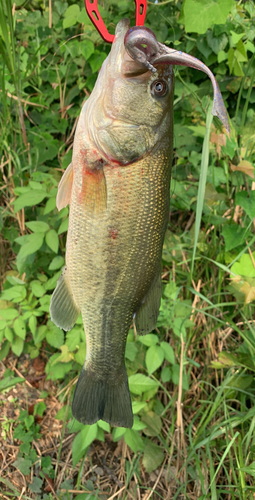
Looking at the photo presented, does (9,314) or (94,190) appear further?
(9,314)

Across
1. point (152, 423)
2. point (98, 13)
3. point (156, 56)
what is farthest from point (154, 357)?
point (98, 13)

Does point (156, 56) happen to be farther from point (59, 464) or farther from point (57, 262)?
point (59, 464)

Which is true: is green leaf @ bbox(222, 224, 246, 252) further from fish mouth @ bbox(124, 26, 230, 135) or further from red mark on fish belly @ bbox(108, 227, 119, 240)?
fish mouth @ bbox(124, 26, 230, 135)

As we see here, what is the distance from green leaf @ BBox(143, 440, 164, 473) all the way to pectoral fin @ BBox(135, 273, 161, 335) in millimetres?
1344

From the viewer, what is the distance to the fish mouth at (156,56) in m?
0.74

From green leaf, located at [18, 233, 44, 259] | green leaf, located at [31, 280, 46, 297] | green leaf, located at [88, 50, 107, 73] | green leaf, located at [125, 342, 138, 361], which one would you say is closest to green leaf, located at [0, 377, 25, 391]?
green leaf, located at [31, 280, 46, 297]

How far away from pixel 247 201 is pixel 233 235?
255 mm

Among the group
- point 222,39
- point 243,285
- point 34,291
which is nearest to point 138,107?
point 243,285

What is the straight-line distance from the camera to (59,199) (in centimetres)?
117

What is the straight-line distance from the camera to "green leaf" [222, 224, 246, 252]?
6.43 ft

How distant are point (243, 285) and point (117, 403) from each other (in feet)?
3.37

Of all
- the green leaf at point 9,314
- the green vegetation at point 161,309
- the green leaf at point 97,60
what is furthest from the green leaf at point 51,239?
the green leaf at point 97,60

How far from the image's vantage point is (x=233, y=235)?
1994mm

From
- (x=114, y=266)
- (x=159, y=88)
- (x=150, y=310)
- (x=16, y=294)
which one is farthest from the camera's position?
(x=16, y=294)
